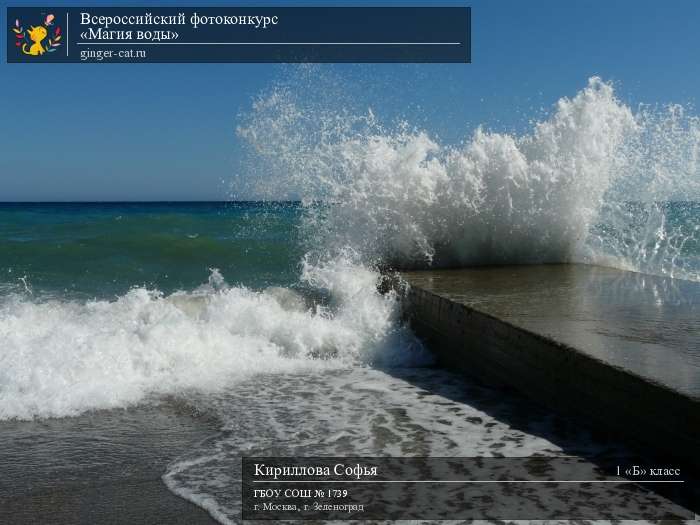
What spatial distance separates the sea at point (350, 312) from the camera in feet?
11.1

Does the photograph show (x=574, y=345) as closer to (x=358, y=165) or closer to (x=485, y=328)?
(x=485, y=328)

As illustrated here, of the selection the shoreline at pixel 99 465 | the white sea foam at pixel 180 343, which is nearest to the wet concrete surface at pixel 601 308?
the white sea foam at pixel 180 343

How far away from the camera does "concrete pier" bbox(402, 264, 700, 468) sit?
263 cm

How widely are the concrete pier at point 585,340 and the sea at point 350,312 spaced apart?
0.59 feet

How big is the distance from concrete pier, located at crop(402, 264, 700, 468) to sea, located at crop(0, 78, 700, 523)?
180mm

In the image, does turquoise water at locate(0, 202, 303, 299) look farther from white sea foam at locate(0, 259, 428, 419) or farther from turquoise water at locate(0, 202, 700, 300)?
white sea foam at locate(0, 259, 428, 419)

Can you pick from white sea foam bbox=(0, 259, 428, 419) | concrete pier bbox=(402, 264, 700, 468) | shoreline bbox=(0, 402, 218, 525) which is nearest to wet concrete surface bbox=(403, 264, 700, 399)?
concrete pier bbox=(402, 264, 700, 468)

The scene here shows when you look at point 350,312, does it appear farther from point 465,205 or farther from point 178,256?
point 178,256

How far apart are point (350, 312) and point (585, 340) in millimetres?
2725

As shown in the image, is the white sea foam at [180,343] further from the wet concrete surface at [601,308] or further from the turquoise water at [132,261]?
the turquoise water at [132,261]

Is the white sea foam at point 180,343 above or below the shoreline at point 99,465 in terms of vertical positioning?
above

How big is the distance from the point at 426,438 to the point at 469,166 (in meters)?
4.30

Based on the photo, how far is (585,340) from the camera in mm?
3312

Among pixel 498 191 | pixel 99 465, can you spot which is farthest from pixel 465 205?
pixel 99 465
